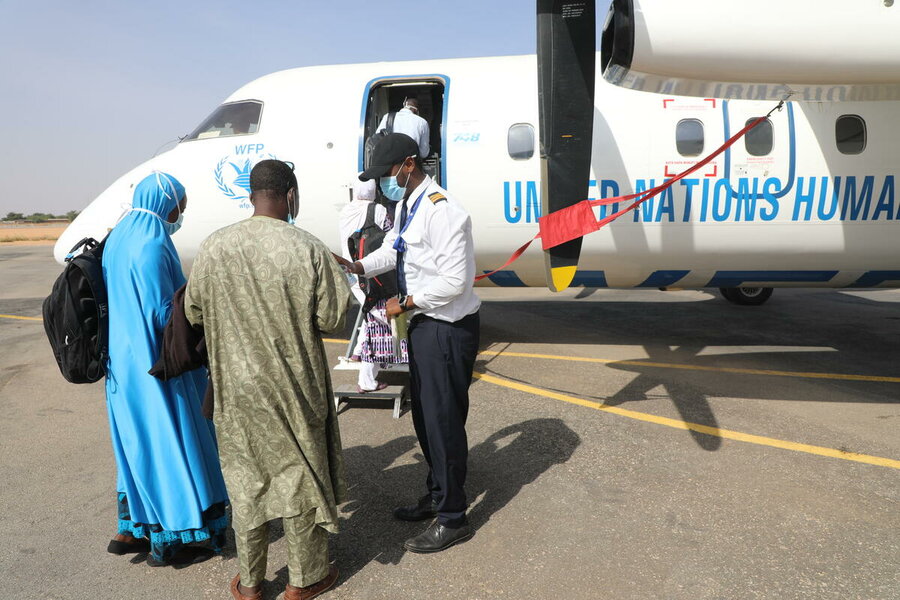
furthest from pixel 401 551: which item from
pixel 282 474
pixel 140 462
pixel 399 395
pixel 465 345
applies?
pixel 399 395

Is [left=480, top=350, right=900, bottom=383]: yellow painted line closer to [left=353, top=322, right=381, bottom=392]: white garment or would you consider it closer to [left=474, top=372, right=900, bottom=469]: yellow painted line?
[left=474, top=372, right=900, bottom=469]: yellow painted line

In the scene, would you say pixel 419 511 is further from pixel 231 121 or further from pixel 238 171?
pixel 231 121

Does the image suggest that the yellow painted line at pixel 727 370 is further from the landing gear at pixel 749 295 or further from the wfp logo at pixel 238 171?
the landing gear at pixel 749 295

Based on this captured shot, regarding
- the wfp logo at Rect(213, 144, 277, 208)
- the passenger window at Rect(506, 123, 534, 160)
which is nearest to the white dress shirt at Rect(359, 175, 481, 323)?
the passenger window at Rect(506, 123, 534, 160)

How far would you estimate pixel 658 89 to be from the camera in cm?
451

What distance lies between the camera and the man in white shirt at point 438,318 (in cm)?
315

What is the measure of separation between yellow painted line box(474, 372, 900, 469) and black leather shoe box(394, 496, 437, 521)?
2225mm

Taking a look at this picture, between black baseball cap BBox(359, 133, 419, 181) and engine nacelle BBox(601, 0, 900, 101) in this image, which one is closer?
black baseball cap BBox(359, 133, 419, 181)

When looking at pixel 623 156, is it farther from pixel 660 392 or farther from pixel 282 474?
pixel 282 474

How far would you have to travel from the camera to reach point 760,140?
20.2ft


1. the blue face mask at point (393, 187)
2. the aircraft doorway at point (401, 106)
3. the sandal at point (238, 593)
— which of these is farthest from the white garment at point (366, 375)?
the sandal at point (238, 593)

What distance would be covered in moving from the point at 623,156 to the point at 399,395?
11.4 ft

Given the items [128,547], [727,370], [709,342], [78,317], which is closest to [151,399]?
[78,317]

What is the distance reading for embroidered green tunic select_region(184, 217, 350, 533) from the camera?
2.66 metres
